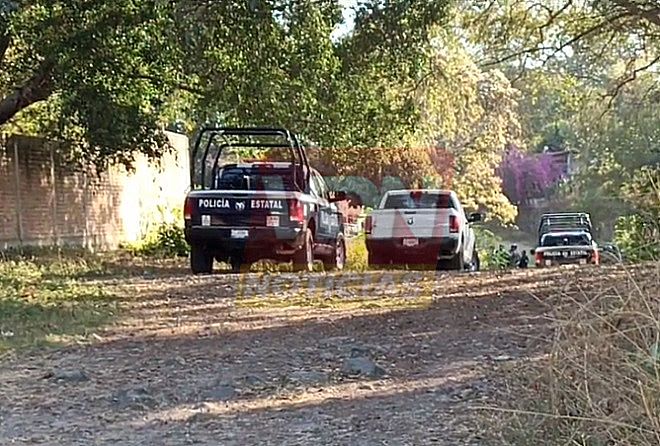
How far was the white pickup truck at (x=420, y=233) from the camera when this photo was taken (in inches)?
549

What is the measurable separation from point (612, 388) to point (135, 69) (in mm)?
9328

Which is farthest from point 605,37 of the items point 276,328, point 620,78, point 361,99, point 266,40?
point 276,328

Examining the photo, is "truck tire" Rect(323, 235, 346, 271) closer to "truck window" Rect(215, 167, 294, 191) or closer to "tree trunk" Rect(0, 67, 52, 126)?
"truck window" Rect(215, 167, 294, 191)

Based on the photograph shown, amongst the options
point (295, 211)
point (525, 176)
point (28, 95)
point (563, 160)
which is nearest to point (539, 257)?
point (295, 211)

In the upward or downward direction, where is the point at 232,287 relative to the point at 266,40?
downward

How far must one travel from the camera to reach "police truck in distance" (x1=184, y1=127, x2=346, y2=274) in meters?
12.2

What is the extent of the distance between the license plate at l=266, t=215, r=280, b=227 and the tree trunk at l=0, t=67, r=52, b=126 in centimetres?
362

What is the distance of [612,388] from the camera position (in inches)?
153

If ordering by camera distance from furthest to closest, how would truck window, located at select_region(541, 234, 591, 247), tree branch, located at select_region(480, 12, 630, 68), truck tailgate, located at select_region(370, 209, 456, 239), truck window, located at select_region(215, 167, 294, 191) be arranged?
truck window, located at select_region(541, 234, 591, 247), truck tailgate, located at select_region(370, 209, 456, 239), truck window, located at select_region(215, 167, 294, 191), tree branch, located at select_region(480, 12, 630, 68)

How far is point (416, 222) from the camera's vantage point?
13969 millimetres

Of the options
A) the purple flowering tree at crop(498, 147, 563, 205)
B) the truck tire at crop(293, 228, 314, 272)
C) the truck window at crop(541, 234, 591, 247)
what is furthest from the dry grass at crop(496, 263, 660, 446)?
the purple flowering tree at crop(498, 147, 563, 205)

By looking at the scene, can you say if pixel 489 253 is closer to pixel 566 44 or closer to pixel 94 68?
pixel 566 44

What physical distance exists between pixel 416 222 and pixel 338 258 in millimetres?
2081

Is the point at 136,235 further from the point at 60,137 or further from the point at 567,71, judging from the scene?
the point at 567,71
